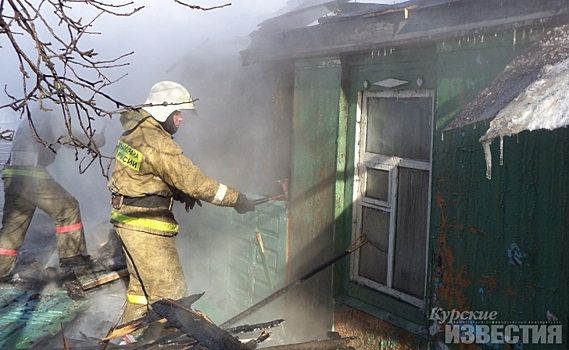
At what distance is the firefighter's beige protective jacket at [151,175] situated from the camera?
Answer: 16.3ft

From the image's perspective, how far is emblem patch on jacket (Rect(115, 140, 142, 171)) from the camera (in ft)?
16.3

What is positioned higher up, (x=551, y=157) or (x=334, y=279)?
(x=551, y=157)

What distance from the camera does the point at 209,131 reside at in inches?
312

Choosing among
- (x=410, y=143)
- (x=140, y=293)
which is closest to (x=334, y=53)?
(x=410, y=143)

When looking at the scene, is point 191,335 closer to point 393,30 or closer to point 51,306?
point 393,30

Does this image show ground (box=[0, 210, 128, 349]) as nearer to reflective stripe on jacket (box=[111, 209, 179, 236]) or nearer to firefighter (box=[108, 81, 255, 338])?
firefighter (box=[108, 81, 255, 338])

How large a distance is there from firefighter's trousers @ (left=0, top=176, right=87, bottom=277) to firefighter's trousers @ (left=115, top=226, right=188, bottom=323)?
10.3 ft

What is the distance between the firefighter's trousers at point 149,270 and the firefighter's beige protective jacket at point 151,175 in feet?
0.35

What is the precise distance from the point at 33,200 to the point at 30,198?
0.06m

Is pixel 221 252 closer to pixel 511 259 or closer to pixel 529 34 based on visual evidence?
pixel 511 259

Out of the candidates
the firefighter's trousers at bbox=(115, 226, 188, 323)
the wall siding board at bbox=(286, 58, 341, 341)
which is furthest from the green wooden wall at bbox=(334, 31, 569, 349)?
the firefighter's trousers at bbox=(115, 226, 188, 323)

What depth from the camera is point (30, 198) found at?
7676 millimetres

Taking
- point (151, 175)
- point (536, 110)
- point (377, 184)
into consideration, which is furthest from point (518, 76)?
point (151, 175)

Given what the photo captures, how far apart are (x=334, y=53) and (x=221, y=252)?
361cm
